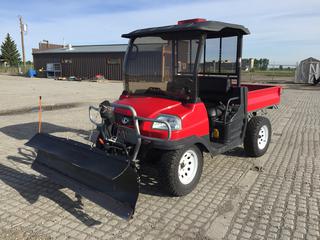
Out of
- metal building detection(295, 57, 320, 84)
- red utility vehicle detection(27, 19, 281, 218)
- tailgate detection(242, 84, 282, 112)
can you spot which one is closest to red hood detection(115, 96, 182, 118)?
red utility vehicle detection(27, 19, 281, 218)

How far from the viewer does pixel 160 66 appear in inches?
175

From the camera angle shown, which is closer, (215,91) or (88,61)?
(215,91)

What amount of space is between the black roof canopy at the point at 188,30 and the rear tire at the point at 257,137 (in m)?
1.59

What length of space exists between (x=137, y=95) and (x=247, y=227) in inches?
93.5

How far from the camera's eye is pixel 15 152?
223 inches

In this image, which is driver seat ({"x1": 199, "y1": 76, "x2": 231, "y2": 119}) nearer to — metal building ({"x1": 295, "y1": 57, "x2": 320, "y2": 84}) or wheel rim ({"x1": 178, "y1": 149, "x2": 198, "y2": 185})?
wheel rim ({"x1": 178, "y1": 149, "x2": 198, "y2": 185})

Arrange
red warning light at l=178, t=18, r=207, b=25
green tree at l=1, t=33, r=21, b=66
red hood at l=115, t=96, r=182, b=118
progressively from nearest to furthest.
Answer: red hood at l=115, t=96, r=182, b=118 → red warning light at l=178, t=18, r=207, b=25 → green tree at l=1, t=33, r=21, b=66

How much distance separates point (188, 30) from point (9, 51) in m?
68.0

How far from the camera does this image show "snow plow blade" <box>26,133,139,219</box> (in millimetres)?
3135

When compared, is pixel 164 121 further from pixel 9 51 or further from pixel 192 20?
pixel 9 51

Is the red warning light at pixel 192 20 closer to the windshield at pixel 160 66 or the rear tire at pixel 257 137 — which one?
the windshield at pixel 160 66

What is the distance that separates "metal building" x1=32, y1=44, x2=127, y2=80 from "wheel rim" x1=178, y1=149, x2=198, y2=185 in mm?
26023

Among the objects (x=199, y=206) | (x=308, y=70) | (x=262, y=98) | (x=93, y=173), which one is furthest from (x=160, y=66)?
(x=308, y=70)

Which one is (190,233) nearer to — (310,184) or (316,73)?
(310,184)
